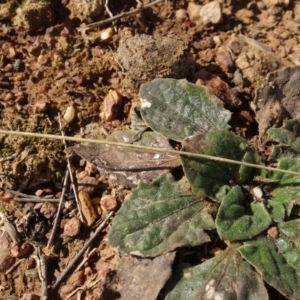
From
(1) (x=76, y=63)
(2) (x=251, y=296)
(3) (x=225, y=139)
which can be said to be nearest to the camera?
(2) (x=251, y=296)

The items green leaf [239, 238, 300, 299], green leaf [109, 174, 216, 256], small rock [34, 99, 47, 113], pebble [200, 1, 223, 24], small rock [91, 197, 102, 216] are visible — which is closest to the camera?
green leaf [239, 238, 300, 299]

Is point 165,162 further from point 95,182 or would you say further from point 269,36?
point 269,36

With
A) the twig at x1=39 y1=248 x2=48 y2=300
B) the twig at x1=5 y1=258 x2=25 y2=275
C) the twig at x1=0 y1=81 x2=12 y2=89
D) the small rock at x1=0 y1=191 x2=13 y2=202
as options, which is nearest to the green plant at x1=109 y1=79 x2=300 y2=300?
the twig at x1=39 y1=248 x2=48 y2=300

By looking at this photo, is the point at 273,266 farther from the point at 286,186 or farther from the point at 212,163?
the point at 212,163

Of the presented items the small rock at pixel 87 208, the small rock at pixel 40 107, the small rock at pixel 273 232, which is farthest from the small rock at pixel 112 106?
the small rock at pixel 273 232

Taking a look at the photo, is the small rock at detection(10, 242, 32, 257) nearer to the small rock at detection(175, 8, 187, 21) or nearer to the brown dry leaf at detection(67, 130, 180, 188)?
the brown dry leaf at detection(67, 130, 180, 188)

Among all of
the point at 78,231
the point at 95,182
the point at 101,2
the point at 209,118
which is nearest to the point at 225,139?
the point at 209,118
